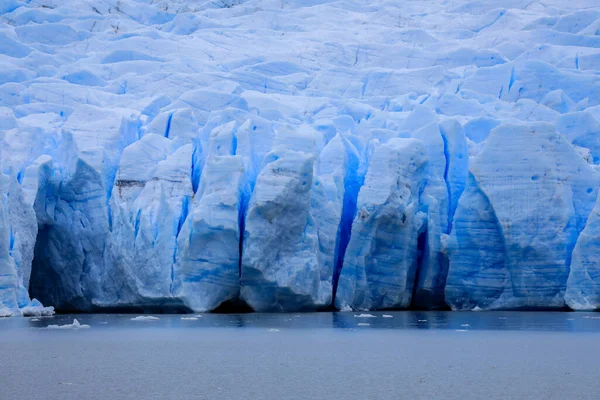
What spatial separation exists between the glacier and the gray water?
2.27 meters

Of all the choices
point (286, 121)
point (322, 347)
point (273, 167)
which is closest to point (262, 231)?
point (273, 167)

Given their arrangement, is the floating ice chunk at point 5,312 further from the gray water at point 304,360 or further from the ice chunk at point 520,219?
the ice chunk at point 520,219

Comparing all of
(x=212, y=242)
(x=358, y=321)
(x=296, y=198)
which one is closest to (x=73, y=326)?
(x=212, y=242)

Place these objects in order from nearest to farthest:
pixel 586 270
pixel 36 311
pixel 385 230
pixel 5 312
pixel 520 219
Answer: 1. pixel 5 312
2. pixel 36 311
3. pixel 586 270
4. pixel 520 219
5. pixel 385 230

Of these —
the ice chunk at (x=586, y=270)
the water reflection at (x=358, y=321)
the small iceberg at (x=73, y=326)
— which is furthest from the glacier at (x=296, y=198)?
the small iceberg at (x=73, y=326)

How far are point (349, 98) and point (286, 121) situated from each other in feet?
9.50

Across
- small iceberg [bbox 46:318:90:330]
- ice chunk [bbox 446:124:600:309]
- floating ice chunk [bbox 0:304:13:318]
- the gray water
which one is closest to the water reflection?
the gray water

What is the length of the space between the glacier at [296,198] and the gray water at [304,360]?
2.27 meters

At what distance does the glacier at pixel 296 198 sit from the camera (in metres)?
14.5

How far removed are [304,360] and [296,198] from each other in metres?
6.62

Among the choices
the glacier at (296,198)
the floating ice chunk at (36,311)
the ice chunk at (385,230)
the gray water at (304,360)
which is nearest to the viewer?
the gray water at (304,360)

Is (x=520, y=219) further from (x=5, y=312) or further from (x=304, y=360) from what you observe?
(x=5, y=312)

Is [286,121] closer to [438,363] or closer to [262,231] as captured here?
[262,231]

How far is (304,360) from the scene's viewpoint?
26.6 ft
